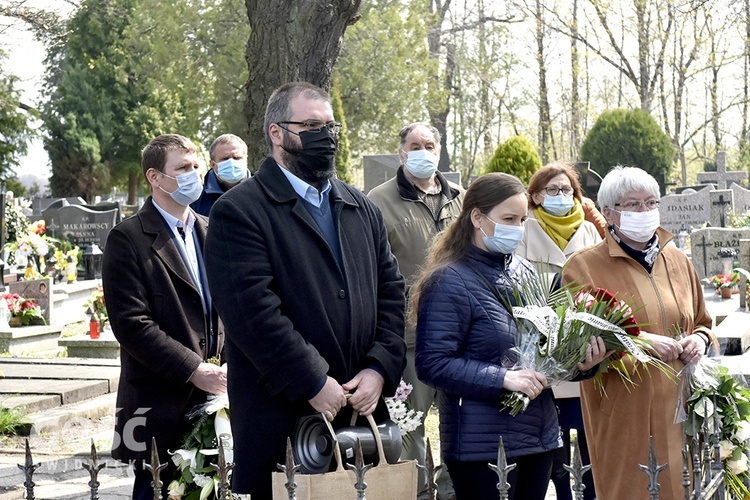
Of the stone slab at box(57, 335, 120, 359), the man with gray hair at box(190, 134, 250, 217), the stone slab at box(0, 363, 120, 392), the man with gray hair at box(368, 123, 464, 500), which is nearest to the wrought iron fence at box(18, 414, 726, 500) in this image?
the man with gray hair at box(368, 123, 464, 500)

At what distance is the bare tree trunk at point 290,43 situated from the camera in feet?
20.5

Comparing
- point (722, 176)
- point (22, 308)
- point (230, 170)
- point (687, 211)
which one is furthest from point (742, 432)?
point (722, 176)

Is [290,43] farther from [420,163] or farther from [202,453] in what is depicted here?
[202,453]

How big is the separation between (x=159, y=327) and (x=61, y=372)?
5.38 m

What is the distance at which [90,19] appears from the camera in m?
46.1

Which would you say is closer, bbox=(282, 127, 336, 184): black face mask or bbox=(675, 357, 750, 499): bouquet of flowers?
bbox=(282, 127, 336, 184): black face mask

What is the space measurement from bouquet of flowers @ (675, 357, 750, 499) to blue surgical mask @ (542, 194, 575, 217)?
4.57ft

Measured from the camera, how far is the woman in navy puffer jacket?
3496 mm

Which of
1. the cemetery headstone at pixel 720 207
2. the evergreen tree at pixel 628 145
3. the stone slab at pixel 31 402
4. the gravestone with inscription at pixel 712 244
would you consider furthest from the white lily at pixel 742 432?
the evergreen tree at pixel 628 145

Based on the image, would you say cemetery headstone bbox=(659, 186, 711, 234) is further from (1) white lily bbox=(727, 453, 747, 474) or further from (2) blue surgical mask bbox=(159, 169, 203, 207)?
(2) blue surgical mask bbox=(159, 169, 203, 207)

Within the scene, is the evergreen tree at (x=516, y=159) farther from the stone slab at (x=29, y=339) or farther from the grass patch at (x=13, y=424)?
the grass patch at (x=13, y=424)

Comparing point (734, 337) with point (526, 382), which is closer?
point (526, 382)

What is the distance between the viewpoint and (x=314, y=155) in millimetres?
3344

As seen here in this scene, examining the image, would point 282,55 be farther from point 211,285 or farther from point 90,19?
point 90,19
